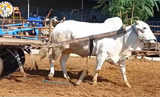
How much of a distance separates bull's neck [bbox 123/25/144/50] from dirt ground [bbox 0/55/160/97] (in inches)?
36.6

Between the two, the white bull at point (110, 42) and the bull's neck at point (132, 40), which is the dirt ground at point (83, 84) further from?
the bull's neck at point (132, 40)

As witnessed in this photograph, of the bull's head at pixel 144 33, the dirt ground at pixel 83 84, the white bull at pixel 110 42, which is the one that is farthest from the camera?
the white bull at pixel 110 42

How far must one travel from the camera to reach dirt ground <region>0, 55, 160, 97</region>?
20.8 ft

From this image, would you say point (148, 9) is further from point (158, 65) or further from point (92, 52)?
point (92, 52)

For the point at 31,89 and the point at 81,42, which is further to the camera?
the point at 81,42

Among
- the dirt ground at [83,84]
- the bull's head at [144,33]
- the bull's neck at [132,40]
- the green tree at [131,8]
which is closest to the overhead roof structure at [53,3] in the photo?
the green tree at [131,8]

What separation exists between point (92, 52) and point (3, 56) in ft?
7.17

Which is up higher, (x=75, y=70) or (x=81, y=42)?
(x=81, y=42)

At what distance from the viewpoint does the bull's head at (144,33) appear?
6676mm

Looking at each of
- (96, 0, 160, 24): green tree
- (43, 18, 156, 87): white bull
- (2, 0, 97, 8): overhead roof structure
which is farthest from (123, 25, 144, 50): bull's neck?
(2, 0, 97, 8): overhead roof structure

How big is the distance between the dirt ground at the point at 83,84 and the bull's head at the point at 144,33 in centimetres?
114

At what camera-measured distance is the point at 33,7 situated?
1956cm

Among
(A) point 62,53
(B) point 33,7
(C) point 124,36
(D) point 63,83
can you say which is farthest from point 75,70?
(B) point 33,7

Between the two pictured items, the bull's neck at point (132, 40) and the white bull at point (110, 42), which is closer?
the white bull at point (110, 42)
